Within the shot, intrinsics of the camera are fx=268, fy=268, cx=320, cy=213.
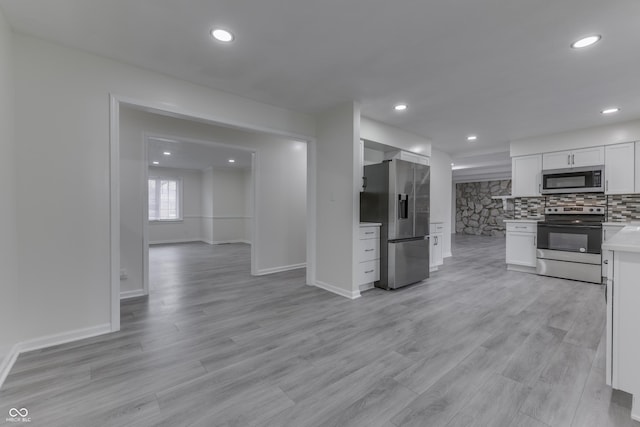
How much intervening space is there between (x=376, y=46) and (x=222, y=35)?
130 cm

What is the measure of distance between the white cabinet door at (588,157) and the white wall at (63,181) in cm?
654

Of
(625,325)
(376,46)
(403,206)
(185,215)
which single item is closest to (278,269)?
(403,206)

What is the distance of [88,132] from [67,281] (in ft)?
4.40

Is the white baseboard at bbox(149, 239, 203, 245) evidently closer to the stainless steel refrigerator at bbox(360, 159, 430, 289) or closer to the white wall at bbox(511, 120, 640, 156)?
the stainless steel refrigerator at bbox(360, 159, 430, 289)

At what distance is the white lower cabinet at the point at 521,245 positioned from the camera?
4875mm

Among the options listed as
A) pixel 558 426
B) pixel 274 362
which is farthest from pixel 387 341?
pixel 558 426

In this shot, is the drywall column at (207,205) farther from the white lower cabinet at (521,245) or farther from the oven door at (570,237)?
the oven door at (570,237)

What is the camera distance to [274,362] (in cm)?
202

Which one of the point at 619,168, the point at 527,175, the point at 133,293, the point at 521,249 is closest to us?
the point at 133,293

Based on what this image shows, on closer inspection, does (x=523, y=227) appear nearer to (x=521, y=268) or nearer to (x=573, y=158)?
(x=521, y=268)

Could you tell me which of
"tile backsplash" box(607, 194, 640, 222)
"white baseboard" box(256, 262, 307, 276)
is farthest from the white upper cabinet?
"white baseboard" box(256, 262, 307, 276)

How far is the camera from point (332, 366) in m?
1.96

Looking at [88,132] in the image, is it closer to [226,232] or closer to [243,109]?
[243,109]

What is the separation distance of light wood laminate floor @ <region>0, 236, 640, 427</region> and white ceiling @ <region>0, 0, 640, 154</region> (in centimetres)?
254
